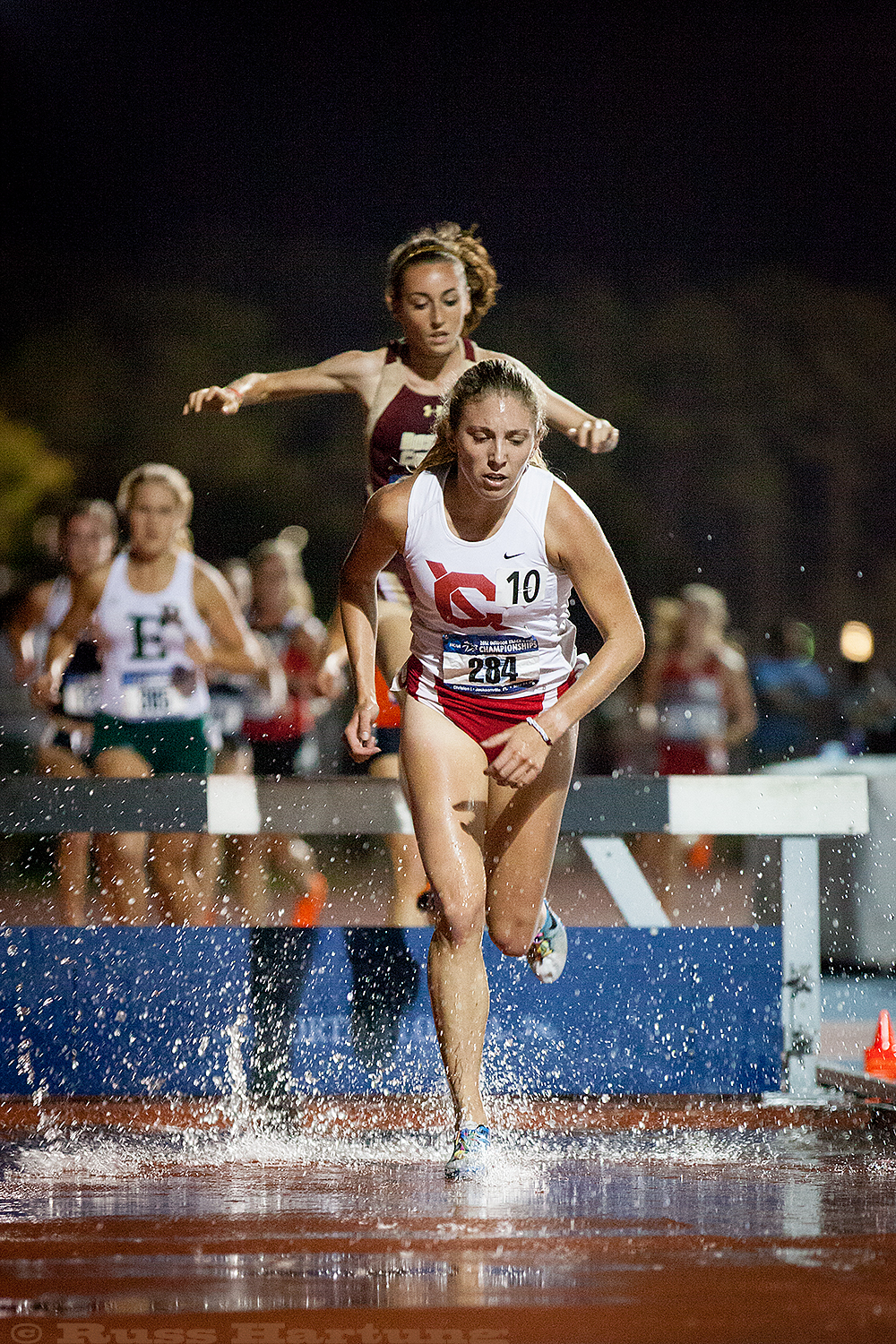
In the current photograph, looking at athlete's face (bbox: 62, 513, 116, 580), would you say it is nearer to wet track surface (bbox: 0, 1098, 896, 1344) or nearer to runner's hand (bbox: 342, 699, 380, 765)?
wet track surface (bbox: 0, 1098, 896, 1344)

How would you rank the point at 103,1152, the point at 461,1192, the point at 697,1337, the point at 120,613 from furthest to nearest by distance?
the point at 120,613 < the point at 103,1152 < the point at 461,1192 < the point at 697,1337

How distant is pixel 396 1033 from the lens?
436 centimetres

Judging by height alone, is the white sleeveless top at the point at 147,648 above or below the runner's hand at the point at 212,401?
below

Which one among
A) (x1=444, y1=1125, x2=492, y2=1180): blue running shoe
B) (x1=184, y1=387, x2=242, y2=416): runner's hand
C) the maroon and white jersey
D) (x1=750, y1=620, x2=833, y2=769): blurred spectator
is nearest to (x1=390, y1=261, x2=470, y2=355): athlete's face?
the maroon and white jersey

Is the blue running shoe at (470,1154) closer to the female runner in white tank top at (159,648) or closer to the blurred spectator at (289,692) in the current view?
the female runner in white tank top at (159,648)

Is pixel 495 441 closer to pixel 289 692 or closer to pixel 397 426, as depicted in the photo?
pixel 397 426

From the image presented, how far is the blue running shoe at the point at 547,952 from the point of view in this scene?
4.08m

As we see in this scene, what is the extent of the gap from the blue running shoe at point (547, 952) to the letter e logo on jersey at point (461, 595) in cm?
91

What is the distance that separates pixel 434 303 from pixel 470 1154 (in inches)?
116

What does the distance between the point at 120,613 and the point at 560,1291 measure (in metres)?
4.13

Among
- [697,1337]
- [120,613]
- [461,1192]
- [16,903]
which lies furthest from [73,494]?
[697,1337]

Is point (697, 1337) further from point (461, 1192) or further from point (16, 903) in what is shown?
point (16, 903)

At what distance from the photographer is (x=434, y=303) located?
16.6 ft

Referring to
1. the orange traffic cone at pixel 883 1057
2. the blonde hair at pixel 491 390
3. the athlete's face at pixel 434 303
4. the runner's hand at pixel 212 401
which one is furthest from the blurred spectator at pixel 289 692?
the blonde hair at pixel 491 390
